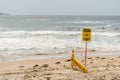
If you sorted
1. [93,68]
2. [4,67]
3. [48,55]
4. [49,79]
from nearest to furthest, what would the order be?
[49,79]
[93,68]
[4,67]
[48,55]

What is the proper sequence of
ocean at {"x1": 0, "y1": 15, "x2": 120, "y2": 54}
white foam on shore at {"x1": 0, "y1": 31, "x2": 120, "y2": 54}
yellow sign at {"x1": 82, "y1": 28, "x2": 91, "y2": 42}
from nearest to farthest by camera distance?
1. yellow sign at {"x1": 82, "y1": 28, "x2": 91, "y2": 42}
2. white foam on shore at {"x1": 0, "y1": 31, "x2": 120, "y2": 54}
3. ocean at {"x1": 0, "y1": 15, "x2": 120, "y2": 54}

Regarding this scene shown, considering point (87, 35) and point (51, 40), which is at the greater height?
point (87, 35)

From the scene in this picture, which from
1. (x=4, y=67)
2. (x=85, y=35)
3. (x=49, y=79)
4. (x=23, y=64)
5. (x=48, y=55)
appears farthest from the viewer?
(x=48, y=55)

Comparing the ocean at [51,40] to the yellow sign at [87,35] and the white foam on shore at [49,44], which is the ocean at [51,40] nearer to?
the white foam on shore at [49,44]

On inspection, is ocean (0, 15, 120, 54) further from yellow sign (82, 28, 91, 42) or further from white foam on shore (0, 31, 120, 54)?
yellow sign (82, 28, 91, 42)

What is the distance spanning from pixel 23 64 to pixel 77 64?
3.39m

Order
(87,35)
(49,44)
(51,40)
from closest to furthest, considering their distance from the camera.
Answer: (87,35), (49,44), (51,40)

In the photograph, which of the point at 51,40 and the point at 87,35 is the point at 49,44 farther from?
the point at 87,35

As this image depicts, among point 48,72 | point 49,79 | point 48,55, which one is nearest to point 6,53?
point 48,55

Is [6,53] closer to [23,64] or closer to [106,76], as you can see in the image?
[23,64]

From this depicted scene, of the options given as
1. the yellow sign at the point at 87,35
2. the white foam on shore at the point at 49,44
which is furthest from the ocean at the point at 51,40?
the yellow sign at the point at 87,35

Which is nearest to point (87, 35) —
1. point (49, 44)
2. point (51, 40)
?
point (49, 44)

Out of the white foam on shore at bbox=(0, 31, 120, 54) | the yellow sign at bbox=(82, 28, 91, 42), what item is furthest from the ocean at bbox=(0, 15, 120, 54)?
the yellow sign at bbox=(82, 28, 91, 42)

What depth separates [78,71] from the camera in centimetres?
1106
